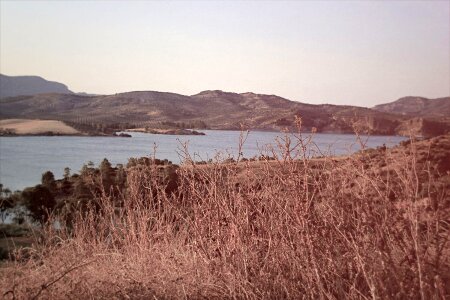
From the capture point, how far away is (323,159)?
483 cm

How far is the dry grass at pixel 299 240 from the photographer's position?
119 inches

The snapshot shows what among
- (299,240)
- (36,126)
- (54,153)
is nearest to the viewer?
(299,240)

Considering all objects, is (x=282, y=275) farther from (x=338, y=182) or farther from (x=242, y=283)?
(x=338, y=182)

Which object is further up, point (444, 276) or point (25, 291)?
point (444, 276)

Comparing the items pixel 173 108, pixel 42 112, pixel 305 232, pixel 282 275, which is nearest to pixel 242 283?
pixel 282 275

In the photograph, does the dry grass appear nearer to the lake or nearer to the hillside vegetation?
the lake

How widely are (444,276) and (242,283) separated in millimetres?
1737

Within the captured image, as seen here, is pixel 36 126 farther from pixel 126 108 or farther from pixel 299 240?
pixel 299 240

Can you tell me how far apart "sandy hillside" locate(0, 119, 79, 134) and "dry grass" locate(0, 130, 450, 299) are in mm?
118137

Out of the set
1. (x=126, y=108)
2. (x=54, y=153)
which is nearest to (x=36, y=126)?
(x=126, y=108)

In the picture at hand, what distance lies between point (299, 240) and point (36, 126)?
130 metres

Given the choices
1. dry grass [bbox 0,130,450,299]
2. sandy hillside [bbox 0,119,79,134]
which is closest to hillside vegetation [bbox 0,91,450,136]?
sandy hillside [bbox 0,119,79,134]

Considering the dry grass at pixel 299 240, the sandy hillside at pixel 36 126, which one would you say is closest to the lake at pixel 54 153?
the sandy hillside at pixel 36 126

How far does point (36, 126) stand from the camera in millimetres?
123250
